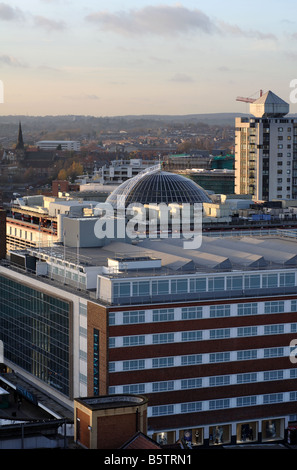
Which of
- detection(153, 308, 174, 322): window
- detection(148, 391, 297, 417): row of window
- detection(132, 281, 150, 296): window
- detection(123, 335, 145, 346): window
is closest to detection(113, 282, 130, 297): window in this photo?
detection(132, 281, 150, 296): window

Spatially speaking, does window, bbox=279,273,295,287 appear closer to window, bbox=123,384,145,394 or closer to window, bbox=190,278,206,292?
window, bbox=190,278,206,292

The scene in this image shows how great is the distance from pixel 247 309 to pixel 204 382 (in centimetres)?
481

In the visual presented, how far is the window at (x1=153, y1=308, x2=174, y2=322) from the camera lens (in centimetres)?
5719

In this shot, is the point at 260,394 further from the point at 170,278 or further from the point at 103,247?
the point at 103,247

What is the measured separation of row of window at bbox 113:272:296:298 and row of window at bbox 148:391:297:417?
6235mm

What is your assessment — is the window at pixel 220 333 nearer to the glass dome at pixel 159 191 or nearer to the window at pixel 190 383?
the window at pixel 190 383

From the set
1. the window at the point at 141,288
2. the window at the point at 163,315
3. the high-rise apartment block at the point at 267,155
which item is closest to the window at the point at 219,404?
the window at the point at 163,315

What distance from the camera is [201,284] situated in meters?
58.9

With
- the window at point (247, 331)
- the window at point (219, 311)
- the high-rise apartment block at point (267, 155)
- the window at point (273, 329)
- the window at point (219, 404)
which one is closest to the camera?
the window at point (219, 311)

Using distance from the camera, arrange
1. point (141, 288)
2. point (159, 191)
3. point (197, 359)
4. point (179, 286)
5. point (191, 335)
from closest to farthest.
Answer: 1. point (141, 288)
2. point (191, 335)
3. point (197, 359)
4. point (179, 286)
5. point (159, 191)

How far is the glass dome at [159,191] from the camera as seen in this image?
99.4 meters

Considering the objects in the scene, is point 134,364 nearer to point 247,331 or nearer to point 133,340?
point 133,340

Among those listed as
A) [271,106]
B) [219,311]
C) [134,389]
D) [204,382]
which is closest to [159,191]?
[219,311]

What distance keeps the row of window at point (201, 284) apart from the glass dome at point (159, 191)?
128ft
